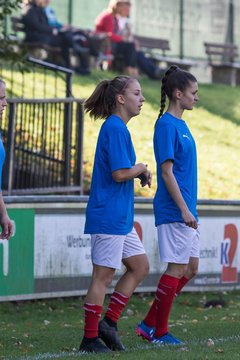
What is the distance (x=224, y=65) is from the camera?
1174 inches

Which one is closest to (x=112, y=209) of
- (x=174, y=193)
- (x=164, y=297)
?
(x=174, y=193)

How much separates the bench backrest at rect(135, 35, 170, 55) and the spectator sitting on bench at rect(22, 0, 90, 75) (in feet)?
13.2

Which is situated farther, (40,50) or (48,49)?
(40,50)

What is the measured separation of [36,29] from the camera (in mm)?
23938

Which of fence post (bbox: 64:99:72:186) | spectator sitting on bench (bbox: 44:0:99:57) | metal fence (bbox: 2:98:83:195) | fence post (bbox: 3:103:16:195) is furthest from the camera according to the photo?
spectator sitting on bench (bbox: 44:0:99:57)

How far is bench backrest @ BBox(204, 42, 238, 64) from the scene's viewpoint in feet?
99.2

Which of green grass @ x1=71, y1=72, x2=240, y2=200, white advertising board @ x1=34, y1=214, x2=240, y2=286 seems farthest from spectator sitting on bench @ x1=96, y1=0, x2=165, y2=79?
white advertising board @ x1=34, y1=214, x2=240, y2=286

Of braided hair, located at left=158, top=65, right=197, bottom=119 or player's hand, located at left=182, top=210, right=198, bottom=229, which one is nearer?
player's hand, located at left=182, top=210, right=198, bottom=229

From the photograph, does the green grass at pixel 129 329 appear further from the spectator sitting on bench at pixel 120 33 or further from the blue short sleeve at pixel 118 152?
the spectator sitting on bench at pixel 120 33

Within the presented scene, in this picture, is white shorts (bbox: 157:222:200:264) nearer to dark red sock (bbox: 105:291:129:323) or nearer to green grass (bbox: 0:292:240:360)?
dark red sock (bbox: 105:291:129:323)

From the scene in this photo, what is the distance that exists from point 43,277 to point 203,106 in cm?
1263

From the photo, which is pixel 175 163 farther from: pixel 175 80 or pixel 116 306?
pixel 116 306

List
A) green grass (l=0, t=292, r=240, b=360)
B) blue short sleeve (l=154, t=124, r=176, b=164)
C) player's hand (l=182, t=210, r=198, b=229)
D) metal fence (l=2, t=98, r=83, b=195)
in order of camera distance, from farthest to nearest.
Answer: metal fence (l=2, t=98, r=83, b=195), blue short sleeve (l=154, t=124, r=176, b=164), player's hand (l=182, t=210, r=198, b=229), green grass (l=0, t=292, r=240, b=360)

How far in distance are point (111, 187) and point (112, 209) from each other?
16 cm
